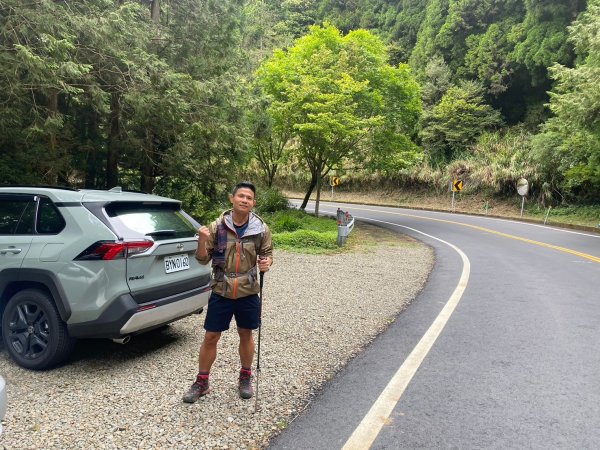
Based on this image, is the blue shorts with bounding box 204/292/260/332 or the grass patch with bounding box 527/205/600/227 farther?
the grass patch with bounding box 527/205/600/227

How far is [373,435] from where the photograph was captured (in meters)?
3.18

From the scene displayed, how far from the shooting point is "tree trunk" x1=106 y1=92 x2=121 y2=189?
1217cm

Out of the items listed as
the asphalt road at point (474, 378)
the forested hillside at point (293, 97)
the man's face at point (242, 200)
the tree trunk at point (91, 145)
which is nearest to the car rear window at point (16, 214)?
the man's face at point (242, 200)

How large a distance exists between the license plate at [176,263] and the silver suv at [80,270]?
1 centimetres

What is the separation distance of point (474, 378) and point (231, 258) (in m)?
2.55

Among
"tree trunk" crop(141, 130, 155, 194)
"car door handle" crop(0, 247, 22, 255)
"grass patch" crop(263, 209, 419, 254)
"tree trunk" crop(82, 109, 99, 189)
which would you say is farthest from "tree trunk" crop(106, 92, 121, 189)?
"car door handle" crop(0, 247, 22, 255)

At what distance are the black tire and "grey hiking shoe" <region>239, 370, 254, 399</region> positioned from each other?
161cm

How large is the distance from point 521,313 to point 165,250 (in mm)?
5072

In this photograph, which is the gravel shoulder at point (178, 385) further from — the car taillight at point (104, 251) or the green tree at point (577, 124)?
the green tree at point (577, 124)

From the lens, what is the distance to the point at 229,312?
363 cm

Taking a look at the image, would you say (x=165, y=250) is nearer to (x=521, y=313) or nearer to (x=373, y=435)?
(x=373, y=435)

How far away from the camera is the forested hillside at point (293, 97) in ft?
30.8

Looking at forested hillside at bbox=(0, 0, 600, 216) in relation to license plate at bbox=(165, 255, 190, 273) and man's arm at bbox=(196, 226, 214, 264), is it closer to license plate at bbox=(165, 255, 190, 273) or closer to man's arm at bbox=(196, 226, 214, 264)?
license plate at bbox=(165, 255, 190, 273)

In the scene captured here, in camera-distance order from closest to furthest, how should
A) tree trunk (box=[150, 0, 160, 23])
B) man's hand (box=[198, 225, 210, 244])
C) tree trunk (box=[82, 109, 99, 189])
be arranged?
man's hand (box=[198, 225, 210, 244]) → tree trunk (box=[82, 109, 99, 189]) → tree trunk (box=[150, 0, 160, 23])
